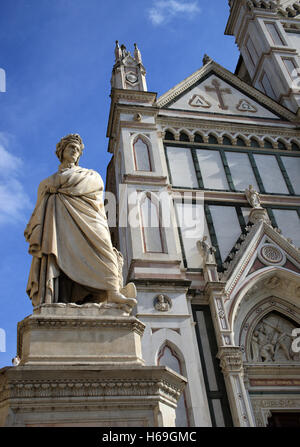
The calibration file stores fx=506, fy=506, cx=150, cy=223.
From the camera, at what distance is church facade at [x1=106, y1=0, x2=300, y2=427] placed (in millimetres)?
9875

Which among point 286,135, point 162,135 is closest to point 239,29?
point 286,135

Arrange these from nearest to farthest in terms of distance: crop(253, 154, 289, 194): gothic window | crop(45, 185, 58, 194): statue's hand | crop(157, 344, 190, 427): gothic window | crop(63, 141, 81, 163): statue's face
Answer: crop(45, 185, 58, 194): statue's hand, crop(63, 141, 81, 163): statue's face, crop(157, 344, 190, 427): gothic window, crop(253, 154, 289, 194): gothic window

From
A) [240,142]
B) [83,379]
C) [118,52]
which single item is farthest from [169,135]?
[83,379]

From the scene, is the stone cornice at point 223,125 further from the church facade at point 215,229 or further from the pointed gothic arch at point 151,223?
the pointed gothic arch at point 151,223

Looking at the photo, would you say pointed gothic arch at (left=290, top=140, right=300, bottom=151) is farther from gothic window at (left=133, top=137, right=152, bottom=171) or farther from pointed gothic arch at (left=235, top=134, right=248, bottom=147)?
gothic window at (left=133, top=137, right=152, bottom=171)

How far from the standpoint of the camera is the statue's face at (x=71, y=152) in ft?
21.2

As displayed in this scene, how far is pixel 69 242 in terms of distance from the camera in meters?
5.53

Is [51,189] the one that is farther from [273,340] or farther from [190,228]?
[273,340]

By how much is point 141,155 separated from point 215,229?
293 cm

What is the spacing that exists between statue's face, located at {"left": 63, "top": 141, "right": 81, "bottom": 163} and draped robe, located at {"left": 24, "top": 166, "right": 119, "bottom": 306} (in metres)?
0.43

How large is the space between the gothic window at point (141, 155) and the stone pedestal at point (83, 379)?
885 centimetres

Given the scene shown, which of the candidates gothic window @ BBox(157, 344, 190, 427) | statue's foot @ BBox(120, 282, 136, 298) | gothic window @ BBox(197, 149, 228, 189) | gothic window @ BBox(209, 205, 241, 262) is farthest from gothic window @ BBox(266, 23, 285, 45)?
statue's foot @ BBox(120, 282, 136, 298)

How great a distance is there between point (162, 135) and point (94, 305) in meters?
10.2

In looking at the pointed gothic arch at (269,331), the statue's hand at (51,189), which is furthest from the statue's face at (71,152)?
the pointed gothic arch at (269,331)
